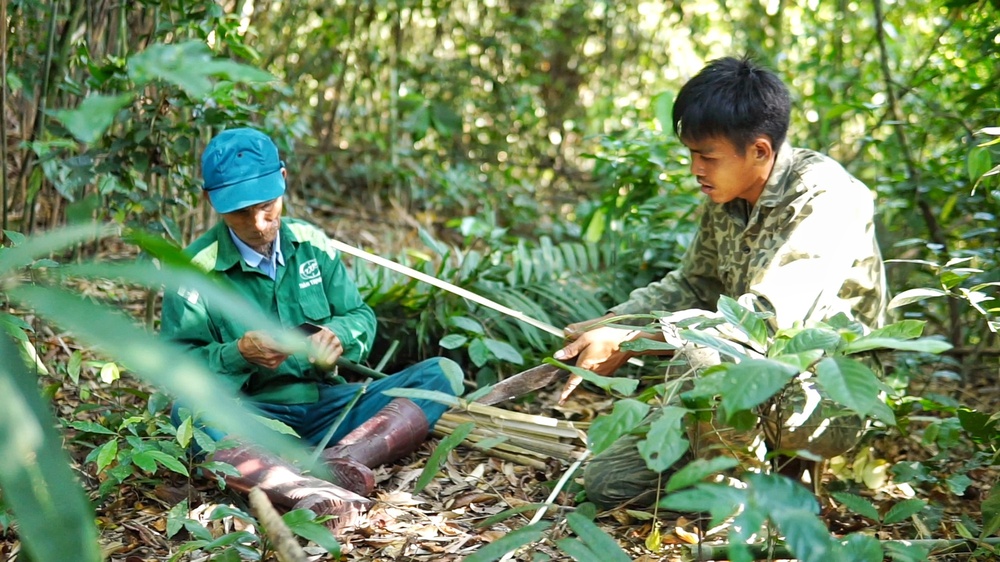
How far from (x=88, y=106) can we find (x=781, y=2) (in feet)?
15.3

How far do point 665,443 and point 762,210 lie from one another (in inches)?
40.5

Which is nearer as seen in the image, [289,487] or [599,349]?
[599,349]

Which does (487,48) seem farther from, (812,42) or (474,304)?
(474,304)

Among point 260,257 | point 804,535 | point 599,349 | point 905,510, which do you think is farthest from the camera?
point 260,257

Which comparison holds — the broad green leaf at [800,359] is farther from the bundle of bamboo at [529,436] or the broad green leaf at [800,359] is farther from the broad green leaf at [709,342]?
the bundle of bamboo at [529,436]

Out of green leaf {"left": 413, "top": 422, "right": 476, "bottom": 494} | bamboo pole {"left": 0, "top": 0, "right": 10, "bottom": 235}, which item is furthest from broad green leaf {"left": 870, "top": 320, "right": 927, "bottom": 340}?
bamboo pole {"left": 0, "top": 0, "right": 10, "bottom": 235}

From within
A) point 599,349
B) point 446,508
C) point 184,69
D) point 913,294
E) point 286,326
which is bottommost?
point 446,508

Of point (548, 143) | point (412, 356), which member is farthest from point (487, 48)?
point (412, 356)

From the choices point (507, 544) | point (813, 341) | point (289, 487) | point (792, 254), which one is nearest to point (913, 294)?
point (792, 254)

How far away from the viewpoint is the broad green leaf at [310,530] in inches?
62.1

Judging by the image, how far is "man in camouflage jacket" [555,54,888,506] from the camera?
2.00 meters

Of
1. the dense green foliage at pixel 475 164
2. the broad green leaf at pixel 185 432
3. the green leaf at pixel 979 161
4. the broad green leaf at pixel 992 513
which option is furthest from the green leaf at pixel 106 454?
the green leaf at pixel 979 161

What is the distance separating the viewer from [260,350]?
218cm

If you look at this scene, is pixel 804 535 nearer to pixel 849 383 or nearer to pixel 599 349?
pixel 849 383
